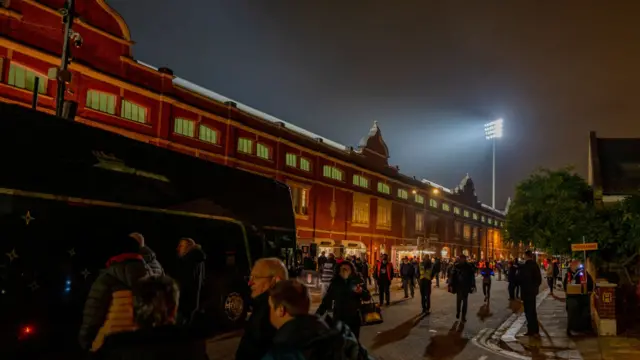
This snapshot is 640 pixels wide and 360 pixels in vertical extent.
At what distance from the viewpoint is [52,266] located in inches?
300

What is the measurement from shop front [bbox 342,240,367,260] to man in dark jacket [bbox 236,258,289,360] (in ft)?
123

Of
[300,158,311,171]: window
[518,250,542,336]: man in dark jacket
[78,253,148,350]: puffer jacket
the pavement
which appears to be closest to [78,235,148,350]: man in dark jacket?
[78,253,148,350]: puffer jacket

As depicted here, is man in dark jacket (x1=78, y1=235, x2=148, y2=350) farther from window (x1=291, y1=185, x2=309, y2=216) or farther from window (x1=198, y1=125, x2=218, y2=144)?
window (x1=291, y1=185, x2=309, y2=216)

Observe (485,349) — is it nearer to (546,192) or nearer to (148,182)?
(148,182)

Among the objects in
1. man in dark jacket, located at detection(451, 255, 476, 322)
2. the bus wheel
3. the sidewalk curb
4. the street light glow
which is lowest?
the sidewalk curb

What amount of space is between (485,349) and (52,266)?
834 centimetres

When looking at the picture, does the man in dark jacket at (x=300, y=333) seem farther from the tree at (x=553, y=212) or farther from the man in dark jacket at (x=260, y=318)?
the tree at (x=553, y=212)

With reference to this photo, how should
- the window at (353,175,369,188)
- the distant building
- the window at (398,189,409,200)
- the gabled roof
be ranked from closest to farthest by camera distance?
the distant building
the gabled roof
the window at (353,175,369,188)
the window at (398,189,409,200)

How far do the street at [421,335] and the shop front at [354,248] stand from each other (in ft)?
73.9

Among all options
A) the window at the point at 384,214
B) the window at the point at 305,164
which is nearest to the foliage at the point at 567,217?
the window at the point at 305,164

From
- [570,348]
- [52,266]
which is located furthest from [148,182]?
[570,348]

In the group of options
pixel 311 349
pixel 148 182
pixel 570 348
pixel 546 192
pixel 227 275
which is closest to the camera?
pixel 311 349

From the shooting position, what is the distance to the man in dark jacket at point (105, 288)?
495 centimetres

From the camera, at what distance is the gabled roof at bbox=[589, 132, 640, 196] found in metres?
20.3
